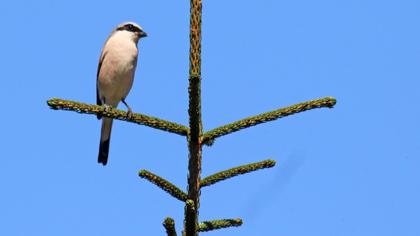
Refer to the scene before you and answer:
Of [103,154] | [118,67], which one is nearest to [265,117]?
[118,67]

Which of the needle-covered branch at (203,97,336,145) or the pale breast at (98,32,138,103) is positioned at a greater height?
the pale breast at (98,32,138,103)

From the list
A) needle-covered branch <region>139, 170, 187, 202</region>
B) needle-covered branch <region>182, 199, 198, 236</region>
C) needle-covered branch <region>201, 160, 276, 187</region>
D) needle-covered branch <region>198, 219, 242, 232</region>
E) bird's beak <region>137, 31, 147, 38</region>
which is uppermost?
bird's beak <region>137, 31, 147, 38</region>

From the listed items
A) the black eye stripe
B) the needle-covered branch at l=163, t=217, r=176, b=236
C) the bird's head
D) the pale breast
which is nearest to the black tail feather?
the pale breast

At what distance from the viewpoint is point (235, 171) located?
8.65ft

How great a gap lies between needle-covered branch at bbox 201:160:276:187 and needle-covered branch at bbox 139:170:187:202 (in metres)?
0.11

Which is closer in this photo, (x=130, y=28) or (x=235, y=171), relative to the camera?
(x=235, y=171)

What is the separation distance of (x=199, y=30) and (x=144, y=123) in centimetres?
52

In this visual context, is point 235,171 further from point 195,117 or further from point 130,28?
point 130,28

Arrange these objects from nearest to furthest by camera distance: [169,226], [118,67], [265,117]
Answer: [169,226]
[265,117]
[118,67]

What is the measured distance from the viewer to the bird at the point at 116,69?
7.81 metres

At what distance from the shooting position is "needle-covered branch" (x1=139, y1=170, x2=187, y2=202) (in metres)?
2.55

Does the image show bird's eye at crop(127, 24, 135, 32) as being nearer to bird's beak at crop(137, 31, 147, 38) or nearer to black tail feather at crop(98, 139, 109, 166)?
bird's beak at crop(137, 31, 147, 38)

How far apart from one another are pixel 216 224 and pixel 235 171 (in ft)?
0.78

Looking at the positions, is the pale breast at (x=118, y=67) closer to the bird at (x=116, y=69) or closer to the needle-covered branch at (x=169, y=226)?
the bird at (x=116, y=69)
